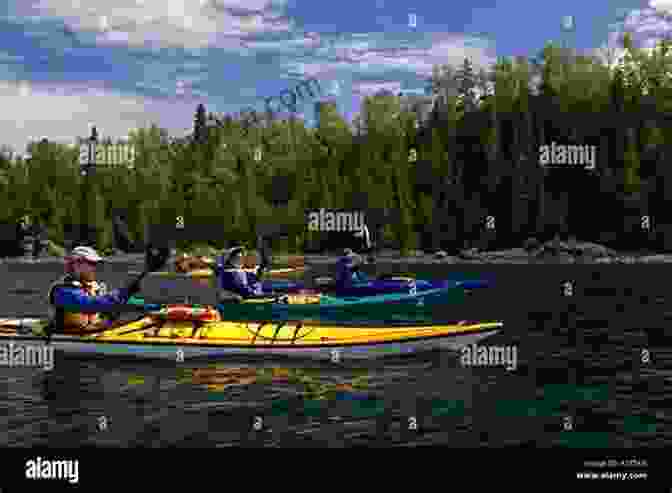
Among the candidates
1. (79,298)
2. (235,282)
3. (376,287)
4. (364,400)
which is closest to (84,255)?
(79,298)

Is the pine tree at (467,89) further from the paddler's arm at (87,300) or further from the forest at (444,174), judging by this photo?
the paddler's arm at (87,300)

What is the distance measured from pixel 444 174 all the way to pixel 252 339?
211 feet

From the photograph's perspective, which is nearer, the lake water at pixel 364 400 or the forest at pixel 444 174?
the lake water at pixel 364 400

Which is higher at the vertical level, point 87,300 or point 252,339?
point 87,300

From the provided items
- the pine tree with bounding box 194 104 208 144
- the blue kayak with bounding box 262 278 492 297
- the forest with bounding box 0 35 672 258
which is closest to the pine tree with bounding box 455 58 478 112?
the forest with bounding box 0 35 672 258

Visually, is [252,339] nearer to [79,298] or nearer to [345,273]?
[79,298]

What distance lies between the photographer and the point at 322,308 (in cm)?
2239

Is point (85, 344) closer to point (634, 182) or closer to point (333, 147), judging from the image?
point (634, 182)

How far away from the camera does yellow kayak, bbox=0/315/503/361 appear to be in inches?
641

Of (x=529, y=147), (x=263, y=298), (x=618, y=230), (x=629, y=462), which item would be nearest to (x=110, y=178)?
(x=529, y=147)

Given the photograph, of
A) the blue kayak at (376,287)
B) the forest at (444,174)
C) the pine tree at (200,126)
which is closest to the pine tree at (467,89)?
the forest at (444,174)

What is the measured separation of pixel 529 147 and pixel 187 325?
6416 cm

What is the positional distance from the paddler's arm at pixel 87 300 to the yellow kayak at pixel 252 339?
3.14 feet

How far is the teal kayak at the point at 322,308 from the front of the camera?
2205 cm
